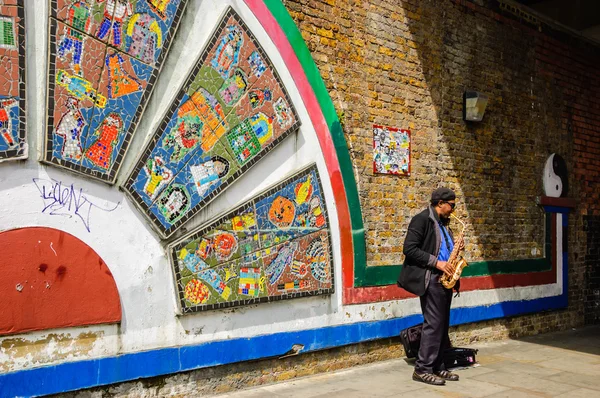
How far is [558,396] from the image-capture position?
17.1 ft

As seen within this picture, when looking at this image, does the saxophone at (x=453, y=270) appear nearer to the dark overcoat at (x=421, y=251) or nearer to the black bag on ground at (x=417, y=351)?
the dark overcoat at (x=421, y=251)

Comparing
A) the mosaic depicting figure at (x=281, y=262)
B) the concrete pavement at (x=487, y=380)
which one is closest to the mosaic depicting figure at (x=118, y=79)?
the mosaic depicting figure at (x=281, y=262)

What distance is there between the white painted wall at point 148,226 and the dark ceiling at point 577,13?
5.96m

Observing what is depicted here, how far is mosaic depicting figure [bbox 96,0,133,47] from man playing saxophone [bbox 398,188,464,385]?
2.94m

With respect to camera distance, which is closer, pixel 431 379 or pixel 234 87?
pixel 234 87

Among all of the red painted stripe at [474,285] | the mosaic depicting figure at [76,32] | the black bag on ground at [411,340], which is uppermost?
the mosaic depicting figure at [76,32]

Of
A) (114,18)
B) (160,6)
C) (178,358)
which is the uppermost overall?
(160,6)

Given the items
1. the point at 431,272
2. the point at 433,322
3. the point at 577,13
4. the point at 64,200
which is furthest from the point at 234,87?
the point at 577,13

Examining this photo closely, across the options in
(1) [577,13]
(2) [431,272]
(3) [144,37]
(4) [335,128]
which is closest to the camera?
(3) [144,37]

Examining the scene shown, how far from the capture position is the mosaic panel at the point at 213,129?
4.65m

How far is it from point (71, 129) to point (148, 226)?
36.0 inches

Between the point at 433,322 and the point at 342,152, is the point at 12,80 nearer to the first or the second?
the point at 342,152

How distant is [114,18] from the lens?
14.5 ft

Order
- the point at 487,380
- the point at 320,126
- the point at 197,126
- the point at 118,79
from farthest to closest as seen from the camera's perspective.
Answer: the point at 320,126 → the point at 487,380 → the point at 197,126 → the point at 118,79
